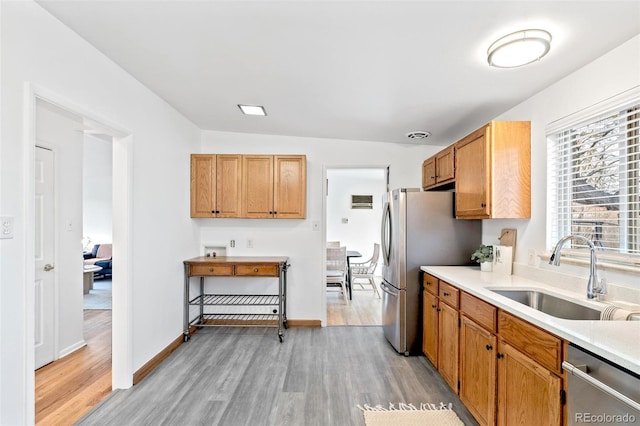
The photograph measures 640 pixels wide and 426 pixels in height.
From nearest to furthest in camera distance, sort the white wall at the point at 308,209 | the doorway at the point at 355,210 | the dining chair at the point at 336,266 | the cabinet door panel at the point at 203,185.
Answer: the cabinet door panel at the point at 203,185, the white wall at the point at 308,209, the dining chair at the point at 336,266, the doorway at the point at 355,210

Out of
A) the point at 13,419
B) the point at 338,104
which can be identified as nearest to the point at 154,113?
the point at 338,104

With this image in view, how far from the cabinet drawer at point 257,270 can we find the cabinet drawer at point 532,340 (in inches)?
90.4

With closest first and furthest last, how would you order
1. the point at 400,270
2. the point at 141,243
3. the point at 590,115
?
the point at 590,115 < the point at 141,243 < the point at 400,270

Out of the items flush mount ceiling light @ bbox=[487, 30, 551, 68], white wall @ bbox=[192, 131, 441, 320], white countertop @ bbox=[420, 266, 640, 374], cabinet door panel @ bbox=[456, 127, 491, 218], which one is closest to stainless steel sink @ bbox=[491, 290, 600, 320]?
white countertop @ bbox=[420, 266, 640, 374]

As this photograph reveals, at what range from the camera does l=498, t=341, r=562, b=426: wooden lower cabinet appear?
1277 mm

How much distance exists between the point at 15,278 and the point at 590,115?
3.34 metres

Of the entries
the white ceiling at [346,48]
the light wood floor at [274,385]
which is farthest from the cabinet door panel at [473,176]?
the light wood floor at [274,385]

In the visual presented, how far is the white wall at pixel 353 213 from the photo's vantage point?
24.3ft

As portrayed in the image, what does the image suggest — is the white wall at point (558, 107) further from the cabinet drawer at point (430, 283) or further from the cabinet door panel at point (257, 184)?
the cabinet door panel at point (257, 184)

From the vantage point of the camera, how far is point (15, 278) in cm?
147

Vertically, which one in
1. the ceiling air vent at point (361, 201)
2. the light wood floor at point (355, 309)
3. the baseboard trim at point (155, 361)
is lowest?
the light wood floor at point (355, 309)

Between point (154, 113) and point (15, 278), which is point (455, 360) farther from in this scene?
point (154, 113)

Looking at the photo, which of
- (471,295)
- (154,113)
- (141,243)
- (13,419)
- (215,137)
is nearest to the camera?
(13,419)

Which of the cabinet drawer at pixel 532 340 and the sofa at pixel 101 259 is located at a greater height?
the cabinet drawer at pixel 532 340
